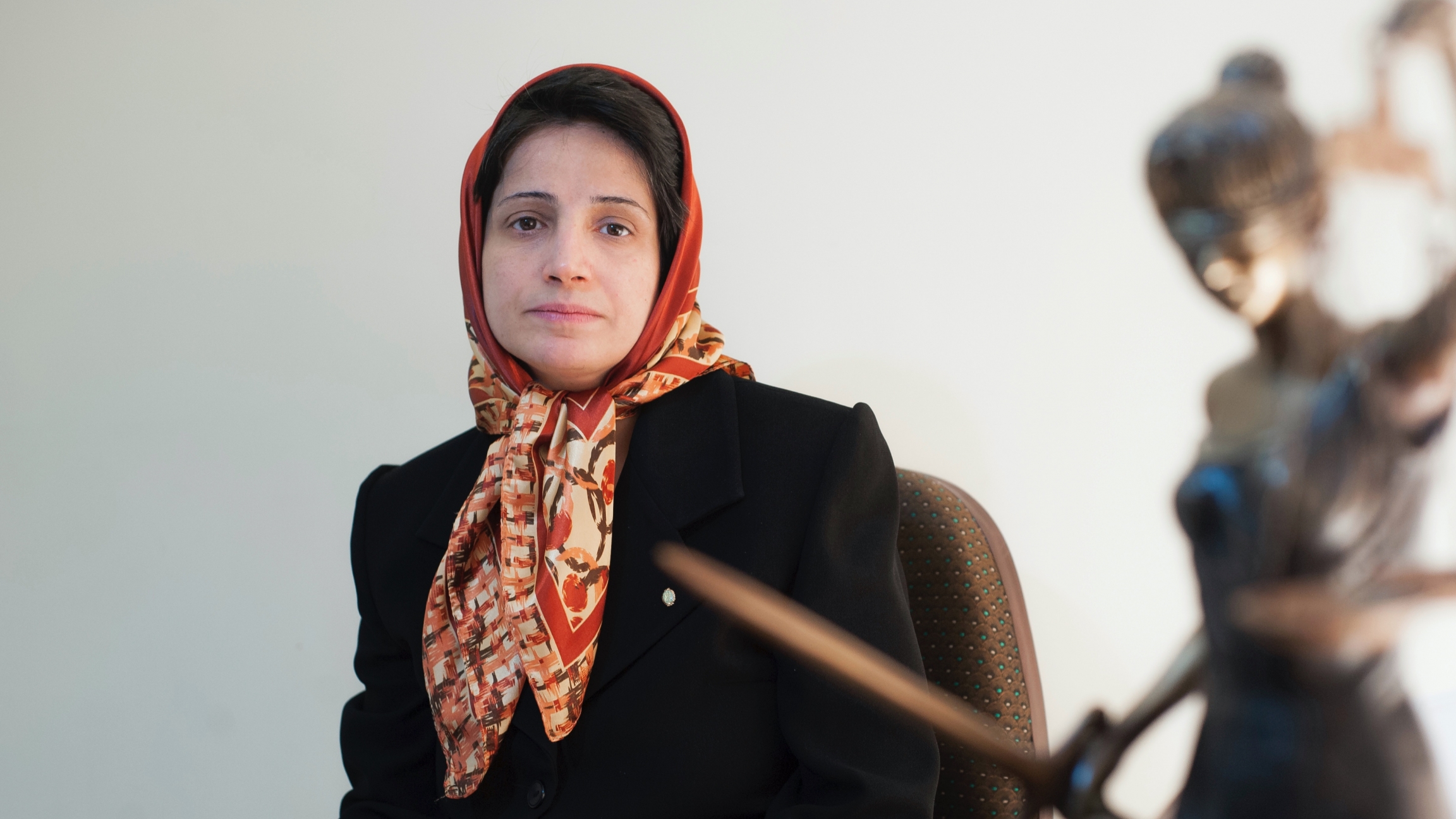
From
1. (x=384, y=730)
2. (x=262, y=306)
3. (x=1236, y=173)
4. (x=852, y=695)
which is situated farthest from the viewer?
(x=262, y=306)

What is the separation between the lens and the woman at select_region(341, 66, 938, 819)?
0.85 metres

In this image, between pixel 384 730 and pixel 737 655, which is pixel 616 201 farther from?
pixel 384 730

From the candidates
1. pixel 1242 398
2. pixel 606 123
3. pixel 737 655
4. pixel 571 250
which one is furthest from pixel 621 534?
pixel 1242 398

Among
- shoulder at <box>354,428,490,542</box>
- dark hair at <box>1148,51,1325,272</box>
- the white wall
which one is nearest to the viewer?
dark hair at <box>1148,51,1325,272</box>

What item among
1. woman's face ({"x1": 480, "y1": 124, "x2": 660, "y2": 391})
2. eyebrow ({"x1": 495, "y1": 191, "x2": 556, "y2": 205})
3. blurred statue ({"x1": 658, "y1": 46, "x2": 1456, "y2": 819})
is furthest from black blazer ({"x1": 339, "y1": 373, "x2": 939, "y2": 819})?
blurred statue ({"x1": 658, "y1": 46, "x2": 1456, "y2": 819})

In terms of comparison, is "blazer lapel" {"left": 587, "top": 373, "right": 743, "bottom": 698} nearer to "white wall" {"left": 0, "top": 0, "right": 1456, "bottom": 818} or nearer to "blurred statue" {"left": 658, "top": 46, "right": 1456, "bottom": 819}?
"white wall" {"left": 0, "top": 0, "right": 1456, "bottom": 818}

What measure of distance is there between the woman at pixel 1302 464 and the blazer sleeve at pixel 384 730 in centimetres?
91

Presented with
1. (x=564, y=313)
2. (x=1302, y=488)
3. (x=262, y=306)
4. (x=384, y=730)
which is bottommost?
(x=384, y=730)

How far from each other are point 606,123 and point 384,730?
24.6 inches

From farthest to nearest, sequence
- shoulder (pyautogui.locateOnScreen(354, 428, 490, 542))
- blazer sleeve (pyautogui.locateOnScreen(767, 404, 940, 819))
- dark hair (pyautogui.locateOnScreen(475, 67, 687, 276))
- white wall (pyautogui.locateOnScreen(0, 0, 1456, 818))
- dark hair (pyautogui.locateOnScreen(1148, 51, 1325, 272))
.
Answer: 1. white wall (pyautogui.locateOnScreen(0, 0, 1456, 818))
2. shoulder (pyautogui.locateOnScreen(354, 428, 490, 542))
3. dark hair (pyautogui.locateOnScreen(475, 67, 687, 276))
4. blazer sleeve (pyautogui.locateOnScreen(767, 404, 940, 819))
5. dark hair (pyautogui.locateOnScreen(1148, 51, 1325, 272))

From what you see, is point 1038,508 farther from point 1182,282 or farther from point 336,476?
point 336,476

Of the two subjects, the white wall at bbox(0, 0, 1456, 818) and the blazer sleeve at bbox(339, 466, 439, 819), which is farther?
the white wall at bbox(0, 0, 1456, 818)

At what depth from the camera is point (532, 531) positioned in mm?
916

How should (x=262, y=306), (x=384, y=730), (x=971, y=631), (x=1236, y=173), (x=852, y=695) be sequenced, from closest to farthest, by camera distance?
(x=1236, y=173) < (x=852, y=695) < (x=971, y=631) < (x=384, y=730) < (x=262, y=306)
